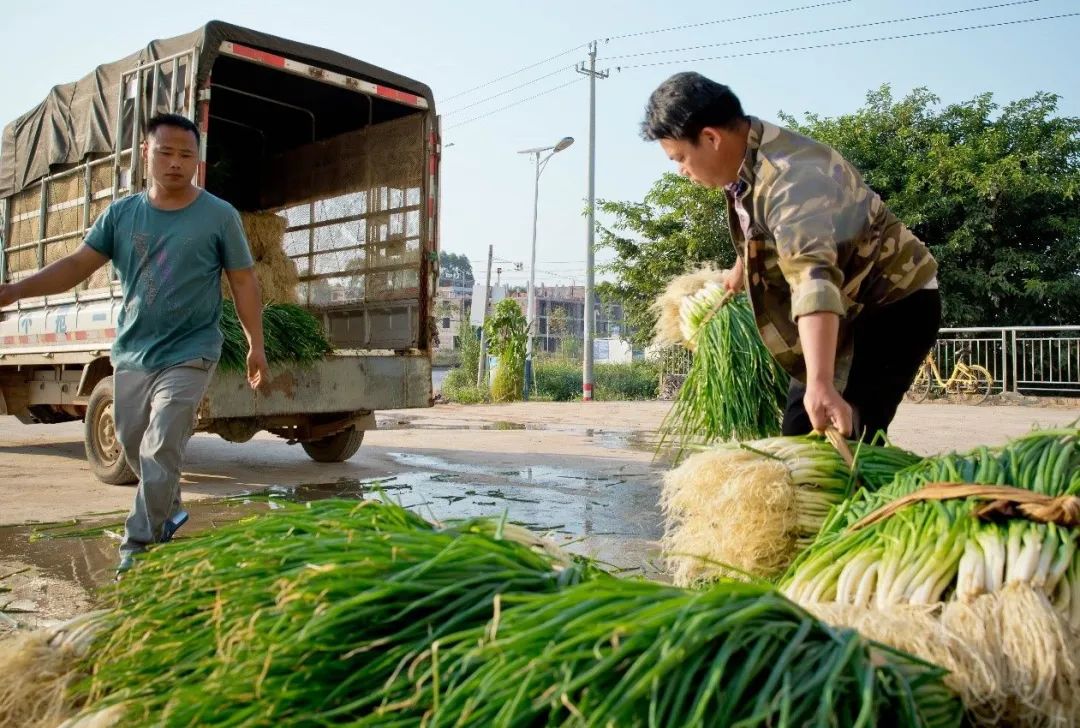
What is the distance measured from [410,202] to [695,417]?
5194 mm

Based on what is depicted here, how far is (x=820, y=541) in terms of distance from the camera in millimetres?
2082

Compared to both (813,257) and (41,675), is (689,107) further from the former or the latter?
(41,675)

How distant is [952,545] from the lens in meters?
1.75

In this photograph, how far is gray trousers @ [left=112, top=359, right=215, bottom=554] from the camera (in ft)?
11.5

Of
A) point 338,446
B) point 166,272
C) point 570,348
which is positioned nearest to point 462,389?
point 338,446

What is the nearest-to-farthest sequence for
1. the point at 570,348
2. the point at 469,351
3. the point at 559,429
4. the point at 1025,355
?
1. the point at 559,429
2. the point at 1025,355
3. the point at 469,351
4. the point at 570,348

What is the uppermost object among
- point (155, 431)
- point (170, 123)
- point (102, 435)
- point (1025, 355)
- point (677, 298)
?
point (170, 123)

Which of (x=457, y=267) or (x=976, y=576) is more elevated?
(x=457, y=267)

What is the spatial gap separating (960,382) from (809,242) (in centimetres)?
1914

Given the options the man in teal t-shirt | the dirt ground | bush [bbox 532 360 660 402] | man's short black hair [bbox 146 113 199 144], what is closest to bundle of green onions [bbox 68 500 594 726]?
the dirt ground

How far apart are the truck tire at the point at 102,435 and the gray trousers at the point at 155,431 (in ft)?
10.1

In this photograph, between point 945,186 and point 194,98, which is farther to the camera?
point 945,186

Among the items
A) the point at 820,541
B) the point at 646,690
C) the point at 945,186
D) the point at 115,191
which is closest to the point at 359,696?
the point at 646,690

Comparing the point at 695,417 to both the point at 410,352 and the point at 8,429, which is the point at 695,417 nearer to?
the point at 410,352
